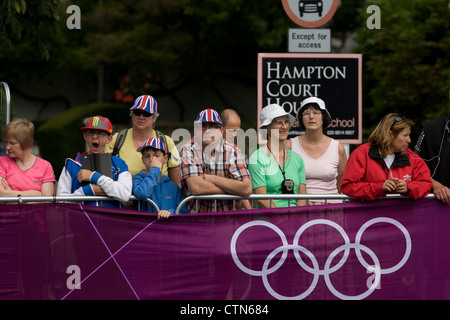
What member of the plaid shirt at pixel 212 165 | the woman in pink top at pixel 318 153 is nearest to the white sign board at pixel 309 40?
the woman in pink top at pixel 318 153

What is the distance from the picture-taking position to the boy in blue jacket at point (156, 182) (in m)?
6.21

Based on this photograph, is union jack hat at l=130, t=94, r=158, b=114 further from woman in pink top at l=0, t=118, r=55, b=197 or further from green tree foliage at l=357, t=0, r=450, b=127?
green tree foliage at l=357, t=0, r=450, b=127

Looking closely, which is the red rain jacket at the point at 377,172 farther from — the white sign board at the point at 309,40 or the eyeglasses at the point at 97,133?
the white sign board at the point at 309,40

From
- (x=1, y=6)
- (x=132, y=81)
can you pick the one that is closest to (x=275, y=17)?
(x=132, y=81)

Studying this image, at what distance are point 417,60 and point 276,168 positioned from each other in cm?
1591

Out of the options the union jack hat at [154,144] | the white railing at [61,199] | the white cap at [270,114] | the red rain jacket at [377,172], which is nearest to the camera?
the white railing at [61,199]

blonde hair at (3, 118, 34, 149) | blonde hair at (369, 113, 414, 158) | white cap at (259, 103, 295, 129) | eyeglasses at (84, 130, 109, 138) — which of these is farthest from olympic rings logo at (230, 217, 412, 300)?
blonde hair at (3, 118, 34, 149)

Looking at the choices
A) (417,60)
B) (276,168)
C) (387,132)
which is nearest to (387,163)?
(387,132)

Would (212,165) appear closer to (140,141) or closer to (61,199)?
(140,141)

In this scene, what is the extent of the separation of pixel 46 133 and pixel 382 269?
2231 centimetres

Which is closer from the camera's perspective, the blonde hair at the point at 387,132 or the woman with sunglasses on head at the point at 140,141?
the blonde hair at the point at 387,132

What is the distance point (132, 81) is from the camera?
32312 mm

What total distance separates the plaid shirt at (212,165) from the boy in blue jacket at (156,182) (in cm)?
12

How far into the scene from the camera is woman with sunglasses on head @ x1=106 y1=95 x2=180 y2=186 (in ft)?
22.6
